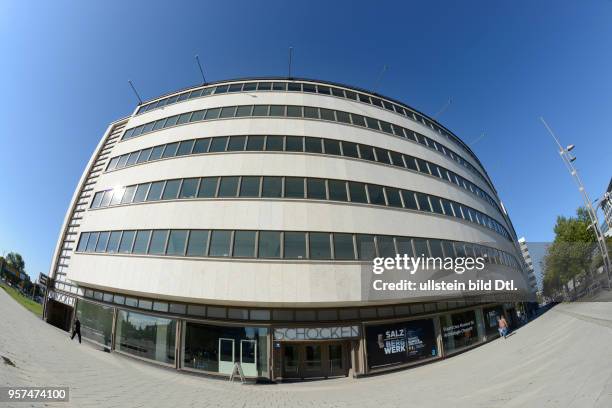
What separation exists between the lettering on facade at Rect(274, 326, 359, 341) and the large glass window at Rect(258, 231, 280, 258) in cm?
431

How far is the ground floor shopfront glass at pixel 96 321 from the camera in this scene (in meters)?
17.4

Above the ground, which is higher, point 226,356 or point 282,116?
point 282,116

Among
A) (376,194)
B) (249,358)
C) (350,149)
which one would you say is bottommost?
(249,358)

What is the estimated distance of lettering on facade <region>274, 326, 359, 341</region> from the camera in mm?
13858

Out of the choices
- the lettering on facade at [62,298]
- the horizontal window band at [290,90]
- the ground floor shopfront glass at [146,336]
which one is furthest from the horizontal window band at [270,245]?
the lettering on facade at [62,298]

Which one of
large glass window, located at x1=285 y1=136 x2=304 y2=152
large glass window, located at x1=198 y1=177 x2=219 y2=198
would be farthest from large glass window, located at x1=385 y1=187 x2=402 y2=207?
large glass window, located at x1=198 y1=177 x2=219 y2=198

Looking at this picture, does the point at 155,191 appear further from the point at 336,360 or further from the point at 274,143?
the point at 336,360

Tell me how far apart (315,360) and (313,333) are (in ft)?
5.73

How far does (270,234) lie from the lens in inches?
581

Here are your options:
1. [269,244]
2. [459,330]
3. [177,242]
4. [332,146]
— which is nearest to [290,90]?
[332,146]

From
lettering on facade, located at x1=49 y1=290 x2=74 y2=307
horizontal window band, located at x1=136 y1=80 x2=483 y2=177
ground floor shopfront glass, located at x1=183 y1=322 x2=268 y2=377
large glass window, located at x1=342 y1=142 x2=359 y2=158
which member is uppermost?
horizontal window band, located at x1=136 y1=80 x2=483 y2=177

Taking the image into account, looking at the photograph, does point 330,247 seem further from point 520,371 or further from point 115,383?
point 115,383

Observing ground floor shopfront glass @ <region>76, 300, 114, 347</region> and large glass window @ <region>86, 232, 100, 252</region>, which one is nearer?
ground floor shopfront glass @ <region>76, 300, 114, 347</region>

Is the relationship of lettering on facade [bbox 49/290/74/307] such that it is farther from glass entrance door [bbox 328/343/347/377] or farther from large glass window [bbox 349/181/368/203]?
large glass window [bbox 349/181/368/203]
